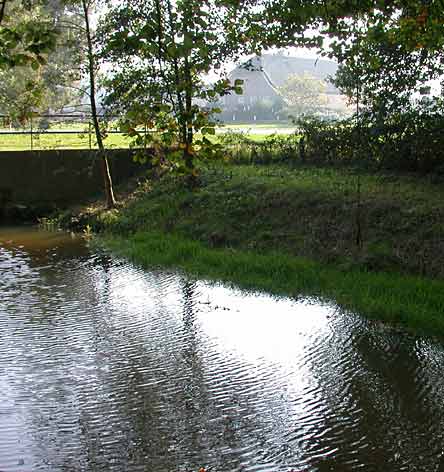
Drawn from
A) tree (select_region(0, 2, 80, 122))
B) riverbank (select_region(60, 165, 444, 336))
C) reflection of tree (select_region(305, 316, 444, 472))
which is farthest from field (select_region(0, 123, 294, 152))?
reflection of tree (select_region(305, 316, 444, 472))

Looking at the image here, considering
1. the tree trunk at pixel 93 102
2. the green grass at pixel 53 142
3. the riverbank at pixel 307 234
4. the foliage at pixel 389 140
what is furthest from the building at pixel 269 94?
the riverbank at pixel 307 234

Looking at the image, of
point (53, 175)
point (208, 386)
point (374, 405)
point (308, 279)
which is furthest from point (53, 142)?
point (374, 405)

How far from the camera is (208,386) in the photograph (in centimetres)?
667

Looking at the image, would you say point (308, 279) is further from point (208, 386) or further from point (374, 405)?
point (374, 405)

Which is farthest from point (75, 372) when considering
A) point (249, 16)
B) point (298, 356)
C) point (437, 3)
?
point (249, 16)

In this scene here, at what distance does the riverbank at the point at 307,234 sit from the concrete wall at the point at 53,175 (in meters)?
2.32

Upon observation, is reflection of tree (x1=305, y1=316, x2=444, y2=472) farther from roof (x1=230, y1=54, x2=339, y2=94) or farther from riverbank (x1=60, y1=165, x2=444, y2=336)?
roof (x1=230, y1=54, x2=339, y2=94)

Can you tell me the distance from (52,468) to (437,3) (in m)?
8.38

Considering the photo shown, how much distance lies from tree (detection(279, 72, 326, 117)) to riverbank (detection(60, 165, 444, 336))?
36.8 feet

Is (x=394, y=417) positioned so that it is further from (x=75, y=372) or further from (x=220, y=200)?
(x=220, y=200)

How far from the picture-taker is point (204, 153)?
3762 millimetres

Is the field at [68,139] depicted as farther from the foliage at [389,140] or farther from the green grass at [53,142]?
the foliage at [389,140]

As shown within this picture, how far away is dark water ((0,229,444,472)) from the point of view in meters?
5.32

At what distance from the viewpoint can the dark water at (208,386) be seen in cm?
532
